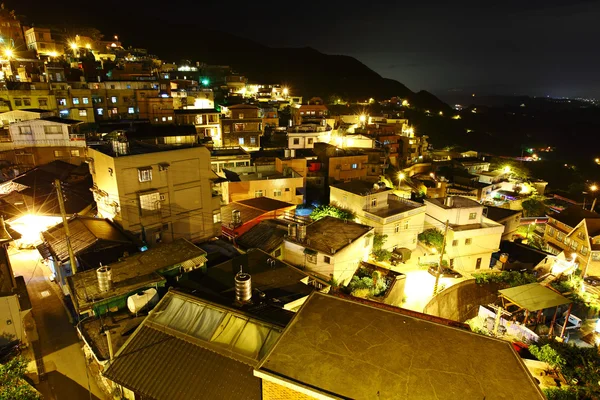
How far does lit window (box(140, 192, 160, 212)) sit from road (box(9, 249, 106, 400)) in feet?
21.7

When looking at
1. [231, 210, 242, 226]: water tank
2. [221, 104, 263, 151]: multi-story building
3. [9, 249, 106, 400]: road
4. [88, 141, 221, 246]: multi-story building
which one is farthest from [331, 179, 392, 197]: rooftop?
[9, 249, 106, 400]: road

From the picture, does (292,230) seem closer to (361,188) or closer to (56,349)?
(361,188)

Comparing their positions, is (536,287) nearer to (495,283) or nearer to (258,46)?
(495,283)

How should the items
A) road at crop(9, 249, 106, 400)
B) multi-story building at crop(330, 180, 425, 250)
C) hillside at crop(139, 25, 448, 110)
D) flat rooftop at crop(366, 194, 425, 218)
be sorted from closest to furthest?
road at crop(9, 249, 106, 400)
multi-story building at crop(330, 180, 425, 250)
flat rooftop at crop(366, 194, 425, 218)
hillside at crop(139, 25, 448, 110)

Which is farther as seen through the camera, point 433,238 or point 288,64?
point 288,64

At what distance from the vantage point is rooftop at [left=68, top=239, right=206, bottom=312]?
551 inches

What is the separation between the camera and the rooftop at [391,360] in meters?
6.99

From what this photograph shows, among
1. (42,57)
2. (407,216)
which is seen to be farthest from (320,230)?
(42,57)

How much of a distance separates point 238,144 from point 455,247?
Answer: 1144 inches

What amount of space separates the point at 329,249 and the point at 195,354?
11.7m

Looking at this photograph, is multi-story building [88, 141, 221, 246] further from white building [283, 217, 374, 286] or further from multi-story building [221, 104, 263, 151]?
multi-story building [221, 104, 263, 151]

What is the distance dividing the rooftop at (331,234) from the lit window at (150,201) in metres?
9.93

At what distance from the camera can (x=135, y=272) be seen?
51.5 ft

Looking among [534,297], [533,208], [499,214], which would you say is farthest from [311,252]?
[533,208]
